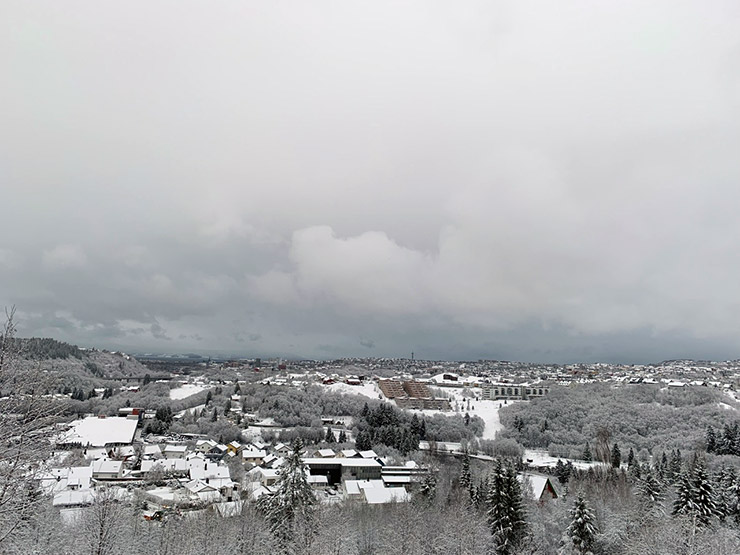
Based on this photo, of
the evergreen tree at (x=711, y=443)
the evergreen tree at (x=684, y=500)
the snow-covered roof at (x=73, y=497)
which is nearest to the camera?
the evergreen tree at (x=684, y=500)

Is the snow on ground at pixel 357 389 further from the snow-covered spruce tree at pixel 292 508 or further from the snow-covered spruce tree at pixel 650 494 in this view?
the snow-covered spruce tree at pixel 292 508

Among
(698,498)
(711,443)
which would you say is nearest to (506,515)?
(698,498)

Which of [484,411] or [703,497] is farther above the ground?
[703,497]

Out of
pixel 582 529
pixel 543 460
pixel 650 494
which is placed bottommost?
pixel 543 460

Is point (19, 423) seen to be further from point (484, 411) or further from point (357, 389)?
point (357, 389)

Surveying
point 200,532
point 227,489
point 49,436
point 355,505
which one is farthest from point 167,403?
point 49,436

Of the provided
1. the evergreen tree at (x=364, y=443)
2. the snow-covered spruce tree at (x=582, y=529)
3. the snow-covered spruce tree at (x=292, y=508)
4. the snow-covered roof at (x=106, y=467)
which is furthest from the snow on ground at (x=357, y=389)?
the snow-covered spruce tree at (x=582, y=529)

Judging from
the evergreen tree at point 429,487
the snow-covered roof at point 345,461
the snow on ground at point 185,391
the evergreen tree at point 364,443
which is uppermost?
the evergreen tree at point 429,487

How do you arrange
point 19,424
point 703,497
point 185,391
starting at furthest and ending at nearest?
point 185,391 < point 703,497 < point 19,424
